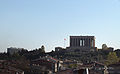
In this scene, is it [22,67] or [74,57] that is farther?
[74,57]

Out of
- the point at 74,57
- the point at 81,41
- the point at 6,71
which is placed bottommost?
the point at 6,71

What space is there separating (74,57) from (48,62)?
48.2m

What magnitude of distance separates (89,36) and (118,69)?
97.8 meters

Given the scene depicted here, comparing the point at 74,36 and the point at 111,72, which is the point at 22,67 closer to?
the point at 111,72

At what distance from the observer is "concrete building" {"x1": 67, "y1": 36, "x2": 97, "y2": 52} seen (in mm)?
155150

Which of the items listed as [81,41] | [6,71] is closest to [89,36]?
[81,41]

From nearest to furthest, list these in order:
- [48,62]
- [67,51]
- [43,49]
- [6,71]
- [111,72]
→ [6,71] → [111,72] → [48,62] → [67,51] → [43,49]

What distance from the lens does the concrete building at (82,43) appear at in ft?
509

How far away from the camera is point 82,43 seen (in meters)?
164

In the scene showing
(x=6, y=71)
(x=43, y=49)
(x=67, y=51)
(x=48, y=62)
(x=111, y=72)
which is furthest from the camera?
(x=43, y=49)

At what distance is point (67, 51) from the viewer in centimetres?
15062

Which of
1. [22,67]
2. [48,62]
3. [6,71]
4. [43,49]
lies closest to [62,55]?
[43,49]

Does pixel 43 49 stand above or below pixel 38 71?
above

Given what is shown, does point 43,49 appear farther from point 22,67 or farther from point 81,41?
point 22,67
